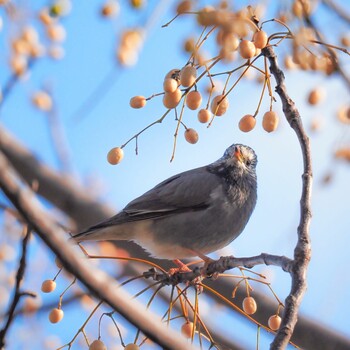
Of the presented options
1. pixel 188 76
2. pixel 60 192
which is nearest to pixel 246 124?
pixel 188 76

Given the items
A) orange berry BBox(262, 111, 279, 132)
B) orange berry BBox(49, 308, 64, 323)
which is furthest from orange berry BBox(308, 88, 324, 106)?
orange berry BBox(49, 308, 64, 323)

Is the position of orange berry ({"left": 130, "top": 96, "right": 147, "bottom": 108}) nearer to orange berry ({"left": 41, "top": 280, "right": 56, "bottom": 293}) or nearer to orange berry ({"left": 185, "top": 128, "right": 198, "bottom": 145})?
orange berry ({"left": 185, "top": 128, "right": 198, "bottom": 145})

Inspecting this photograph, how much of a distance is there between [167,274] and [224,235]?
103cm

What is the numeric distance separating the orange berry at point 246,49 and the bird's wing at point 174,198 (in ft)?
5.12

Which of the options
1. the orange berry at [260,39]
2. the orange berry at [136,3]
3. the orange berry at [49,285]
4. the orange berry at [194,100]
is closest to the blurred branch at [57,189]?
the orange berry at [136,3]

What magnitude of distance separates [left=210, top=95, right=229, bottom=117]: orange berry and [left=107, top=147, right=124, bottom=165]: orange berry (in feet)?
1.31

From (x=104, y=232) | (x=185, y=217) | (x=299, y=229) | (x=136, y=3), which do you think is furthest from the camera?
(x=185, y=217)

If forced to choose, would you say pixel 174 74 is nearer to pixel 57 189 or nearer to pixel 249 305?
pixel 249 305

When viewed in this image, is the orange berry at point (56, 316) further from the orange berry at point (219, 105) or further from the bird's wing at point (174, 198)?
the bird's wing at point (174, 198)

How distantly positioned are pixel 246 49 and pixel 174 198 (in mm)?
1620

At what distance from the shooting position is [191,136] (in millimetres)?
2527

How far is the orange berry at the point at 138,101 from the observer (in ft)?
8.04

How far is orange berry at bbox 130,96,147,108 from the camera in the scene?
2451 mm

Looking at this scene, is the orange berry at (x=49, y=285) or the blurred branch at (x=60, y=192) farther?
the blurred branch at (x=60, y=192)
